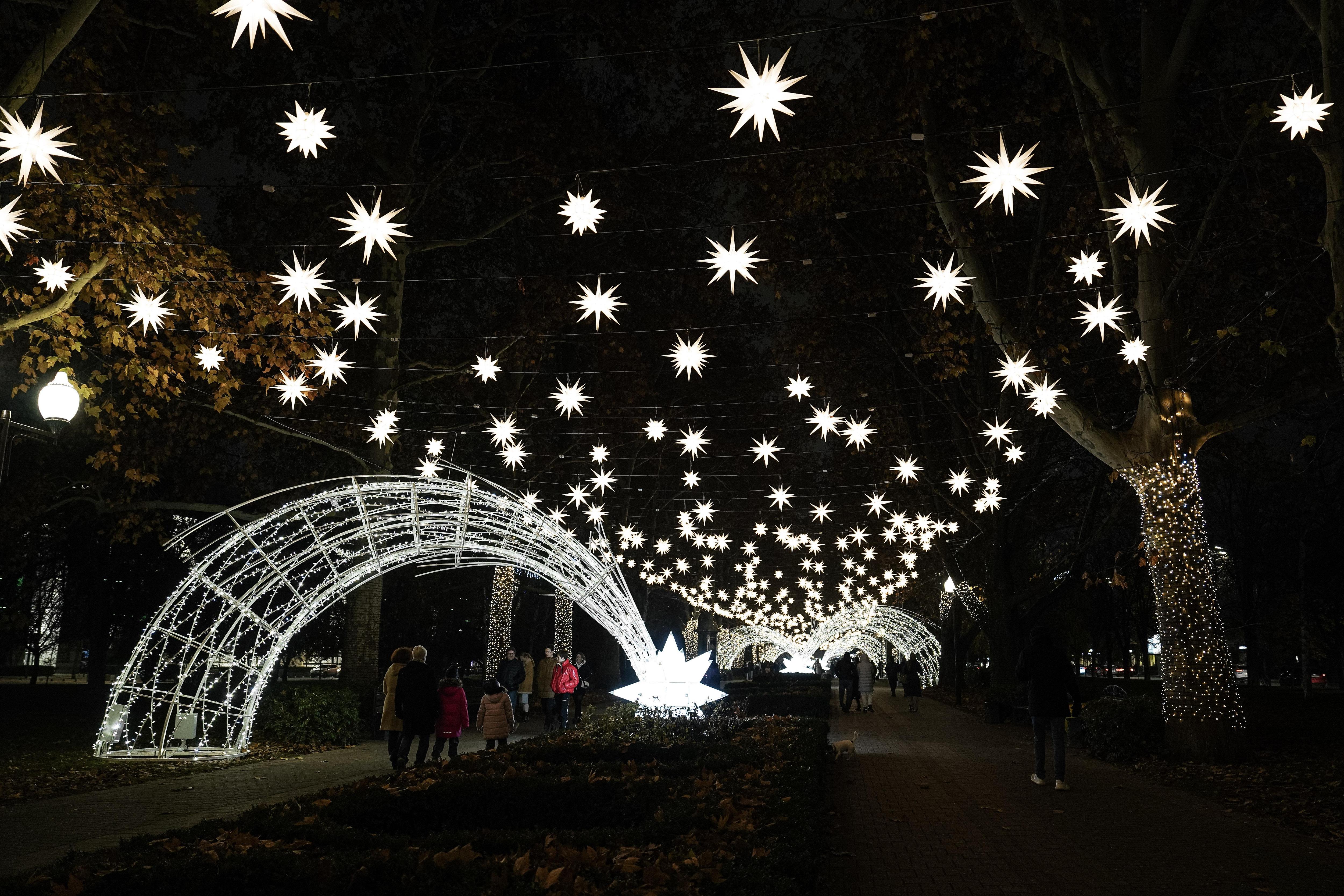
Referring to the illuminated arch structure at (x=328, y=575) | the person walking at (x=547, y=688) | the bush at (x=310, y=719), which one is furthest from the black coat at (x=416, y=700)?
the person walking at (x=547, y=688)

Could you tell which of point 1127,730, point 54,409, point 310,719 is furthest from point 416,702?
point 1127,730

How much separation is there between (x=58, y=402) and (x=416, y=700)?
4.98 m

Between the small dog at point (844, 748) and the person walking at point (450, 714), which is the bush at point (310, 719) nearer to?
the person walking at point (450, 714)

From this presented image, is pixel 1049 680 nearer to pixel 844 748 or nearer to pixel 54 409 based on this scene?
pixel 844 748

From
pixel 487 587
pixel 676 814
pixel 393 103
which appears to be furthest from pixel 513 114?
pixel 487 587

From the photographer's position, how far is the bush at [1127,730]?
14.5m

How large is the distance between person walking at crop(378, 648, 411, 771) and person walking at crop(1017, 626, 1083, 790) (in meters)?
7.27

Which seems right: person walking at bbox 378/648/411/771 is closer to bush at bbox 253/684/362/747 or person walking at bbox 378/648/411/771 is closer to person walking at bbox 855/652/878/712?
bush at bbox 253/684/362/747

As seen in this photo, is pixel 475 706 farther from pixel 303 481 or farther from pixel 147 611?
pixel 147 611

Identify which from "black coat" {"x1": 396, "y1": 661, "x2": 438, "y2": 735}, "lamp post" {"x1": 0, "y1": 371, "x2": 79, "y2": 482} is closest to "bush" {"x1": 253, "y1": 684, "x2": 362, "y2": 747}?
"black coat" {"x1": 396, "y1": 661, "x2": 438, "y2": 735}

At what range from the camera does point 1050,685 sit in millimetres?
11359

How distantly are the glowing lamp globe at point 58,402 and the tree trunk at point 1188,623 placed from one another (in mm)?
13326

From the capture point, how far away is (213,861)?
4.91 m

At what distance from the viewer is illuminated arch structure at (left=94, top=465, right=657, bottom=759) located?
14484 millimetres
